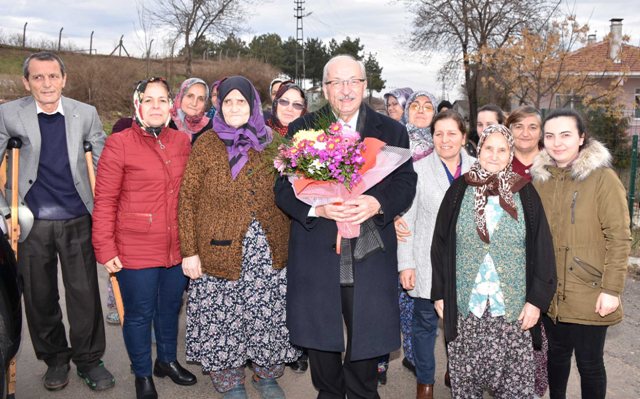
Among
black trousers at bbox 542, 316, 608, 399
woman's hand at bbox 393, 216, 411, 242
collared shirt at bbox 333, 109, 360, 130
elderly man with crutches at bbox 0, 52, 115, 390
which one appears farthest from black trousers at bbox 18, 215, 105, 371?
black trousers at bbox 542, 316, 608, 399

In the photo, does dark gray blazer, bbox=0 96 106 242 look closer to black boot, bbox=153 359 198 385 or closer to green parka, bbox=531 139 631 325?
black boot, bbox=153 359 198 385

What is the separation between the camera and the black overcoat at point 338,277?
3.43 meters

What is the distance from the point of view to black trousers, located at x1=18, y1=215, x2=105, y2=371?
4.22 meters

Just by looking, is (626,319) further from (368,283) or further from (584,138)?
(368,283)

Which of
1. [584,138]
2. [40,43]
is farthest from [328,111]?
[40,43]

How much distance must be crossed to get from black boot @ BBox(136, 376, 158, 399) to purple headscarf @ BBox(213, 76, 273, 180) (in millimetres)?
1748

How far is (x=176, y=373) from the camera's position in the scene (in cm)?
457

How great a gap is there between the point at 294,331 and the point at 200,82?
353cm

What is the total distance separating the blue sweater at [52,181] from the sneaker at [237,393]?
182cm

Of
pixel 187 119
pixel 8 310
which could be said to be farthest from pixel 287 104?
pixel 8 310

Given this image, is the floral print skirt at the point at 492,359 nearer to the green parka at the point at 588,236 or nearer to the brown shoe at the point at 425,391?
the green parka at the point at 588,236

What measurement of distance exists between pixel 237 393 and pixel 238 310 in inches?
26.9

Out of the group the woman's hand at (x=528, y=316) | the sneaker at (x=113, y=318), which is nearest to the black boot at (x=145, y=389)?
the sneaker at (x=113, y=318)

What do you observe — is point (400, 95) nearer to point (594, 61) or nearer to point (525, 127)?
point (525, 127)
